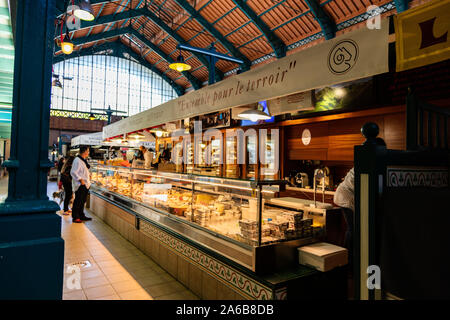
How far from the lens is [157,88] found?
23.1 metres

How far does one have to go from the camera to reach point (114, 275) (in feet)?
12.0

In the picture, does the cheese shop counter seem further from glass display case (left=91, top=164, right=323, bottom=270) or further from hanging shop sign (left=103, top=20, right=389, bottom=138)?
hanging shop sign (left=103, top=20, right=389, bottom=138)

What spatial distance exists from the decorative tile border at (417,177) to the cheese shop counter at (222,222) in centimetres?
120

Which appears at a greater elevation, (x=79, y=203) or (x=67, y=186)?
(x=67, y=186)

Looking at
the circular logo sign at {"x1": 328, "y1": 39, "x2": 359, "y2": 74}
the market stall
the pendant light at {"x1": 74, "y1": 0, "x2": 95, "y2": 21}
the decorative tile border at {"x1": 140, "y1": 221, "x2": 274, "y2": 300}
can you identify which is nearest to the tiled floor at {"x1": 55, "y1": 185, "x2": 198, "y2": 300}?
the market stall

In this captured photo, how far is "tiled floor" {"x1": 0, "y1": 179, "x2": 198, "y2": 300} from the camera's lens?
124 inches

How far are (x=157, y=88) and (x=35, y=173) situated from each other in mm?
22512

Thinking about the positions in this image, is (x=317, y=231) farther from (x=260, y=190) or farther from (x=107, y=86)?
(x=107, y=86)

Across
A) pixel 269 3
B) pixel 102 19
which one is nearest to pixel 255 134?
pixel 269 3

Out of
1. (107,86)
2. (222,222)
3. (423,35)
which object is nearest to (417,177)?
(423,35)

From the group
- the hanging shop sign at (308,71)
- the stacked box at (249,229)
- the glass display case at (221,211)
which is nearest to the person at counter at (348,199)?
the glass display case at (221,211)

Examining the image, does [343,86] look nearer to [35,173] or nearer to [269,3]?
[35,173]

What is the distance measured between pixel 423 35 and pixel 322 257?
1780 millimetres
